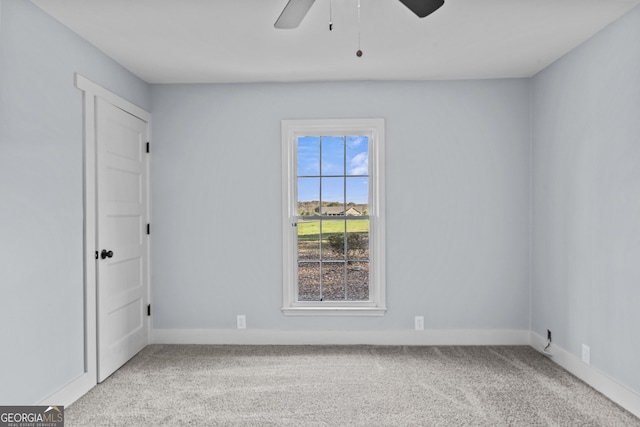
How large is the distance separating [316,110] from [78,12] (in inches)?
81.2

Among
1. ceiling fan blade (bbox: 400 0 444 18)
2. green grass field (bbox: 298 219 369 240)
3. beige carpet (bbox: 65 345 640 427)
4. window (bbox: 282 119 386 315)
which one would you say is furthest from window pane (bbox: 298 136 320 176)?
ceiling fan blade (bbox: 400 0 444 18)

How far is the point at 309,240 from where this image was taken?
4.25m

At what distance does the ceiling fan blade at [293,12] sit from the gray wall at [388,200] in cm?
200

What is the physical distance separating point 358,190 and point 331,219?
37cm

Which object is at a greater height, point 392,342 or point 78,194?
point 78,194

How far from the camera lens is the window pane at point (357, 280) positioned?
4258 millimetres

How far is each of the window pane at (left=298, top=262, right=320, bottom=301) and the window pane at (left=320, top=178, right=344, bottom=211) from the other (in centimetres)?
53

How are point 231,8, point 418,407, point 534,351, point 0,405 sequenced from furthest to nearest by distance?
point 534,351 < point 418,407 < point 231,8 < point 0,405

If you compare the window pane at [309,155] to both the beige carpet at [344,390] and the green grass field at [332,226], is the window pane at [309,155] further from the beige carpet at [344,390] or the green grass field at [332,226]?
the beige carpet at [344,390]

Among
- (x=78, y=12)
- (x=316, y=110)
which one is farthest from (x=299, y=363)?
(x=78, y=12)

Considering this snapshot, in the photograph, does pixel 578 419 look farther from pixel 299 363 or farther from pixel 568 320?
pixel 299 363

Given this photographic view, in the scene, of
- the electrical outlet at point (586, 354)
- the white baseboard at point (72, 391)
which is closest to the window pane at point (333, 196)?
the electrical outlet at point (586, 354)

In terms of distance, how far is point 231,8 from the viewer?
263 cm

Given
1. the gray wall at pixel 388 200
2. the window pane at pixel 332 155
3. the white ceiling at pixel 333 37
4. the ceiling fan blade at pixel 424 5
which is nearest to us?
the ceiling fan blade at pixel 424 5
